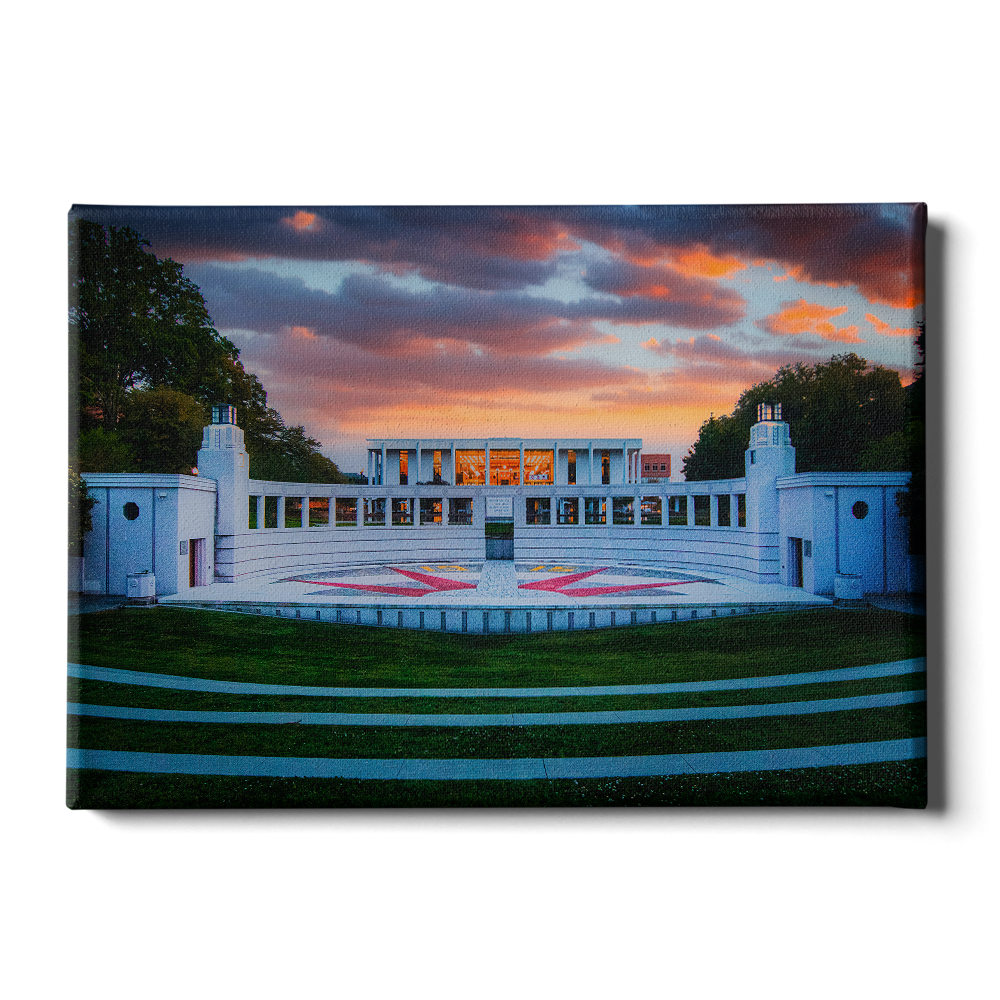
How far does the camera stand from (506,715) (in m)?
5.13

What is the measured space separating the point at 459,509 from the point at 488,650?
5.49m

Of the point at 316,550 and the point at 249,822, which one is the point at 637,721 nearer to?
the point at 249,822

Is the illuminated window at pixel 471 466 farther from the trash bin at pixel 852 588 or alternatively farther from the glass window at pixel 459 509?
the trash bin at pixel 852 588

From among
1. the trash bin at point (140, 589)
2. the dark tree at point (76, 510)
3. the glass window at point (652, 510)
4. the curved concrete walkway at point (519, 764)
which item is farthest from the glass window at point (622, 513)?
the dark tree at point (76, 510)

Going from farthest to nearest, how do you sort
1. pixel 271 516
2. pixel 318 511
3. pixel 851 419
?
1. pixel 318 511
2. pixel 271 516
3. pixel 851 419

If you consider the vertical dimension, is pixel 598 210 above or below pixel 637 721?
above

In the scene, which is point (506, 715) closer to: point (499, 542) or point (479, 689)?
point (479, 689)

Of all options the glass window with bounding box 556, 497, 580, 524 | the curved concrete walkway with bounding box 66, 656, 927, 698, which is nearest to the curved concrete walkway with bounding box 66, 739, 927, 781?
the curved concrete walkway with bounding box 66, 656, 927, 698

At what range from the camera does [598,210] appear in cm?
529

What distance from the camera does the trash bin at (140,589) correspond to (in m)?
5.66

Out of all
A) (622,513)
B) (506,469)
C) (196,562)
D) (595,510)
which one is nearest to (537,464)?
(506,469)

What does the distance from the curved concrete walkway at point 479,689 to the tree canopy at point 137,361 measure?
6.87 ft
